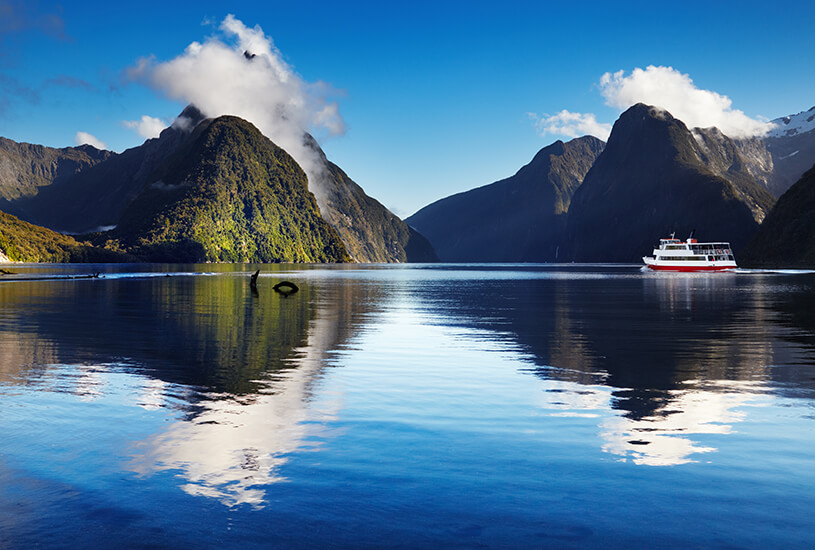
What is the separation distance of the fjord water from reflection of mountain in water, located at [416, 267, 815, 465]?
0.14m

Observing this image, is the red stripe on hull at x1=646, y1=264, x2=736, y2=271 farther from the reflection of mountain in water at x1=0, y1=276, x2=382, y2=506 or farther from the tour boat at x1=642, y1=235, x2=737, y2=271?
the reflection of mountain in water at x1=0, y1=276, x2=382, y2=506

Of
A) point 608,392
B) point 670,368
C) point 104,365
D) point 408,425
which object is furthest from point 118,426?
point 670,368

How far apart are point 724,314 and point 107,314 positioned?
48575 mm

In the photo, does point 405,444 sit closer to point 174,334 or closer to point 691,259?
point 174,334

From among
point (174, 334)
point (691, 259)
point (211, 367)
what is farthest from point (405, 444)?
point (691, 259)

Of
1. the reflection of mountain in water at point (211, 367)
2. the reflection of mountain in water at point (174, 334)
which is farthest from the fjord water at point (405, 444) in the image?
the reflection of mountain in water at point (174, 334)

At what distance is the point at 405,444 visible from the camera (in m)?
13.8

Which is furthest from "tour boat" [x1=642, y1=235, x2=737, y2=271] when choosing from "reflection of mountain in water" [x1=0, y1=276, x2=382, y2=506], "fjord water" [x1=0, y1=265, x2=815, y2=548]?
"fjord water" [x1=0, y1=265, x2=815, y2=548]

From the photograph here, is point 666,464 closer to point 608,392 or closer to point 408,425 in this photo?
point 408,425

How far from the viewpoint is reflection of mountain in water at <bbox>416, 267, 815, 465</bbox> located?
15445 mm

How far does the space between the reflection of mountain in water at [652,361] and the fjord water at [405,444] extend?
0.14m

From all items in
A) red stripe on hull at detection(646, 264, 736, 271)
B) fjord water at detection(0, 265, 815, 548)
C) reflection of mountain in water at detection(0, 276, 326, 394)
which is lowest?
fjord water at detection(0, 265, 815, 548)

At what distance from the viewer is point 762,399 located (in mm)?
19016

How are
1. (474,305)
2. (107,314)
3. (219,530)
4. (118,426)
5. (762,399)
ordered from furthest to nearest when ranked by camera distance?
(474,305)
(107,314)
(762,399)
(118,426)
(219,530)
